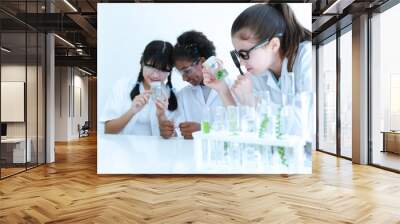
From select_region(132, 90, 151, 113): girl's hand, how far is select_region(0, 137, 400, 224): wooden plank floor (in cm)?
118

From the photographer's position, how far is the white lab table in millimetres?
6242

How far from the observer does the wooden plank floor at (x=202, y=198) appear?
12.8ft

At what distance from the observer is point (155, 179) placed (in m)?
6.20

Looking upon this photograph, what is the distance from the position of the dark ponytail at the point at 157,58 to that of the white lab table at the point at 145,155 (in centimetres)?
63

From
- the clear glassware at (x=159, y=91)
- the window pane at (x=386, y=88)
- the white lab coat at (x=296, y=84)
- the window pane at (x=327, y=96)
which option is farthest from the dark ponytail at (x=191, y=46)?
the window pane at (x=327, y=96)

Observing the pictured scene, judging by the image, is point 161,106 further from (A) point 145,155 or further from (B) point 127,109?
(A) point 145,155

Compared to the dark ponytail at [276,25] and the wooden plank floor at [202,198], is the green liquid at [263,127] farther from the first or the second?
the dark ponytail at [276,25]

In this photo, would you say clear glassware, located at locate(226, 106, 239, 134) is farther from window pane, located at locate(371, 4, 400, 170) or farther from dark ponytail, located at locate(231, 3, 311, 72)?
window pane, located at locate(371, 4, 400, 170)

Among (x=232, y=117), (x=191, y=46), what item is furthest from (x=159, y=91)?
(x=232, y=117)

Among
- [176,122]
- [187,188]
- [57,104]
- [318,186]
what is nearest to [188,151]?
[176,122]

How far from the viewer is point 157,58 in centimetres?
623

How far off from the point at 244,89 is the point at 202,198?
2.05 m

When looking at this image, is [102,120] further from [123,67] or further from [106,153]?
[123,67]

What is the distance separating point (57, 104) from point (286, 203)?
494 inches
